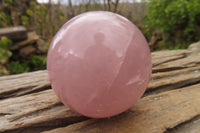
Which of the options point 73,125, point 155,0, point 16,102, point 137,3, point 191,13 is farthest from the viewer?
point 137,3

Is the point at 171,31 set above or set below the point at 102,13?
below

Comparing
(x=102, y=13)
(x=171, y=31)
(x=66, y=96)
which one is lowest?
(x=171, y=31)

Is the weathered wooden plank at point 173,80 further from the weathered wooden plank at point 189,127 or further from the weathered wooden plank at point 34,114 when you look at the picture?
the weathered wooden plank at point 34,114

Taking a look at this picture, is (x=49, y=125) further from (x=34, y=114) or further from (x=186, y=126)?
(x=186, y=126)

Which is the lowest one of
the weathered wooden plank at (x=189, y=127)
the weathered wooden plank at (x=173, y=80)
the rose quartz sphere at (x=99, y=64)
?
the weathered wooden plank at (x=189, y=127)

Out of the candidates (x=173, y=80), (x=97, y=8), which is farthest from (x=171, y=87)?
(x=97, y=8)

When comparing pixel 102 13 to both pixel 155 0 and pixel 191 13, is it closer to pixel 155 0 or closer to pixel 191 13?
pixel 191 13

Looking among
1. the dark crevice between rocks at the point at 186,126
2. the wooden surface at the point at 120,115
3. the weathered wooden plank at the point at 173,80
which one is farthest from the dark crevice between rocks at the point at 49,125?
the weathered wooden plank at the point at 173,80

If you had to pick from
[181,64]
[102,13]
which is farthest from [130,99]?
[181,64]
